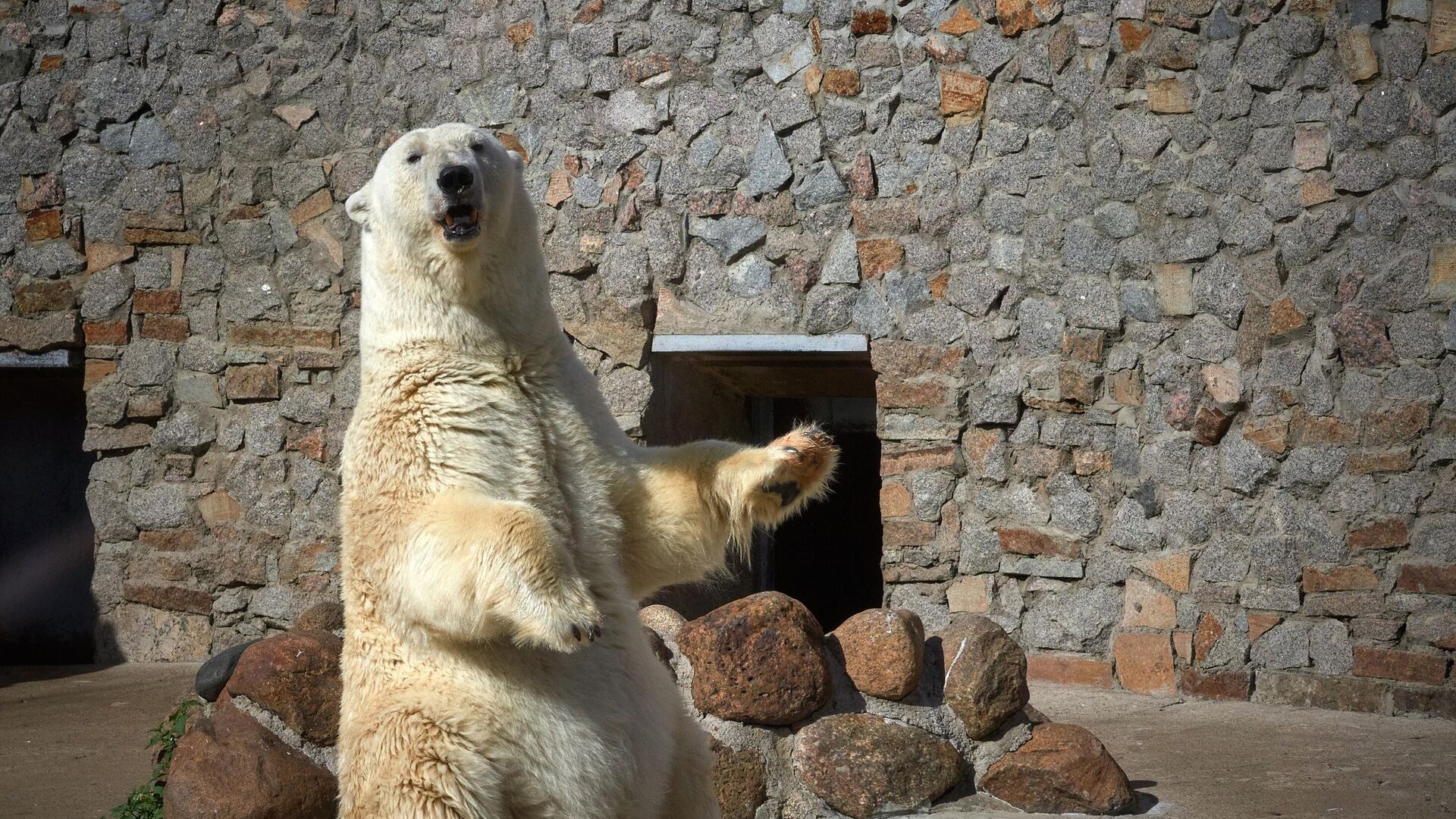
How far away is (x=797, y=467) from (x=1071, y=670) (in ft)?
10.5

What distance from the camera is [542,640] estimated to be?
2143 millimetres

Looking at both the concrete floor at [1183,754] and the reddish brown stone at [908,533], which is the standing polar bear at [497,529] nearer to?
the concrete floor at [1183,754]

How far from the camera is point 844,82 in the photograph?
18.5ft

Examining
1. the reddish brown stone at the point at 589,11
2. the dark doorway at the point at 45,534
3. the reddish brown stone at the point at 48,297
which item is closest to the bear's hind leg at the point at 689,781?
the reddish brown stone at the point at 589,11

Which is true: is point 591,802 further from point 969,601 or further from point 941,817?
point 969,601

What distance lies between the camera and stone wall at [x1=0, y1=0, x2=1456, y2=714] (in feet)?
16.3

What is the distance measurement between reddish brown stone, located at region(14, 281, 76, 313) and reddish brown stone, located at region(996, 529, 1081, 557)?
190 inches

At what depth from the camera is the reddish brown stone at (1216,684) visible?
16.5 ft

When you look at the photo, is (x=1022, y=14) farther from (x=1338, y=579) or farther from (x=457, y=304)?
(x=457, y=304)

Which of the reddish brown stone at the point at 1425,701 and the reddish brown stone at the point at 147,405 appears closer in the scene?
the reddish brown stone at the point at 1425,701

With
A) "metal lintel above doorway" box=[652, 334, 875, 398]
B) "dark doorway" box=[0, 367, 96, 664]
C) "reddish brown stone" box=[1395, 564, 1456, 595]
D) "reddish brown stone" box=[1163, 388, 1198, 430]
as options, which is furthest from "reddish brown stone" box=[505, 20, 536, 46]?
"reddish brown stone" box=[1395, 564, 1456, 595]

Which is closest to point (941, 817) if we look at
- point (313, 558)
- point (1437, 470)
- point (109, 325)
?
point (1437, 470)

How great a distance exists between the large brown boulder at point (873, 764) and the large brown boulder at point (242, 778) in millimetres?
1277

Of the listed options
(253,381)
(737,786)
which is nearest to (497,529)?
(737,786)
